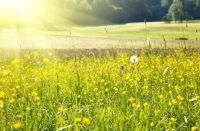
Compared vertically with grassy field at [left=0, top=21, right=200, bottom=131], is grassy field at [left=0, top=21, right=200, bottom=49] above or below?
above

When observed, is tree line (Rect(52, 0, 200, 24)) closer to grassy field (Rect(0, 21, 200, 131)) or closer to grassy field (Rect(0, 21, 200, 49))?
grassy field (Rect(0, 21, 200, 49))

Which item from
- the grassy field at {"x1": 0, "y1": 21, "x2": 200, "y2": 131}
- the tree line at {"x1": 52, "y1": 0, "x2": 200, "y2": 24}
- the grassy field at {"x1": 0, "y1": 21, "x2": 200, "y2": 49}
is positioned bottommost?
the grassy field at {"x1": 0, "y1": 21, "x2": 200, "y2": 131}

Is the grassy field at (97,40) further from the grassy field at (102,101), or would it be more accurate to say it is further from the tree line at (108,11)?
the tree line at (108,11)

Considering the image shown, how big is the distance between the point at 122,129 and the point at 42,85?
2.13 meters

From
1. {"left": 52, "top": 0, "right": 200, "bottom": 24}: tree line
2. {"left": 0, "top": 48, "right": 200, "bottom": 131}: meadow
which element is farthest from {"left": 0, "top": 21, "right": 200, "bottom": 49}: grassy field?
{"left": 52, "top": 0, "right": 200, "bottom": 24}: tree line

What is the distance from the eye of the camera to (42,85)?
5785mm

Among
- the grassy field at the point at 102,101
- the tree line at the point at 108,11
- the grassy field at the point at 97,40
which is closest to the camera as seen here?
the grassy field at the point at 102,101

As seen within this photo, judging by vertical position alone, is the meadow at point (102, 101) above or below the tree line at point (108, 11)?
below

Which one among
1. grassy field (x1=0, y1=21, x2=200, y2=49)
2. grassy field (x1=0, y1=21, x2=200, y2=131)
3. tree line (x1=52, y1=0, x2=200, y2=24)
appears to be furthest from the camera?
tree line (x1=52, y1=0, x2=200, y2=24)

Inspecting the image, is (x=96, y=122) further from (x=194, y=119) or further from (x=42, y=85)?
(x=42, y=85)

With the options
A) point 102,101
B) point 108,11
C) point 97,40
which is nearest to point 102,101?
point 102,101

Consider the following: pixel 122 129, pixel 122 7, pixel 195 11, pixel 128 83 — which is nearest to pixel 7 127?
pixel 122 129

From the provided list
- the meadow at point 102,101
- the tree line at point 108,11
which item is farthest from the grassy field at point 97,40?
the tree line at point 108,11

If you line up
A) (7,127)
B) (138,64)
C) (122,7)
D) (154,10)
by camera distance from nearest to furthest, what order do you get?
(7,127) → (138,64) → (122,7) → (154,10)
